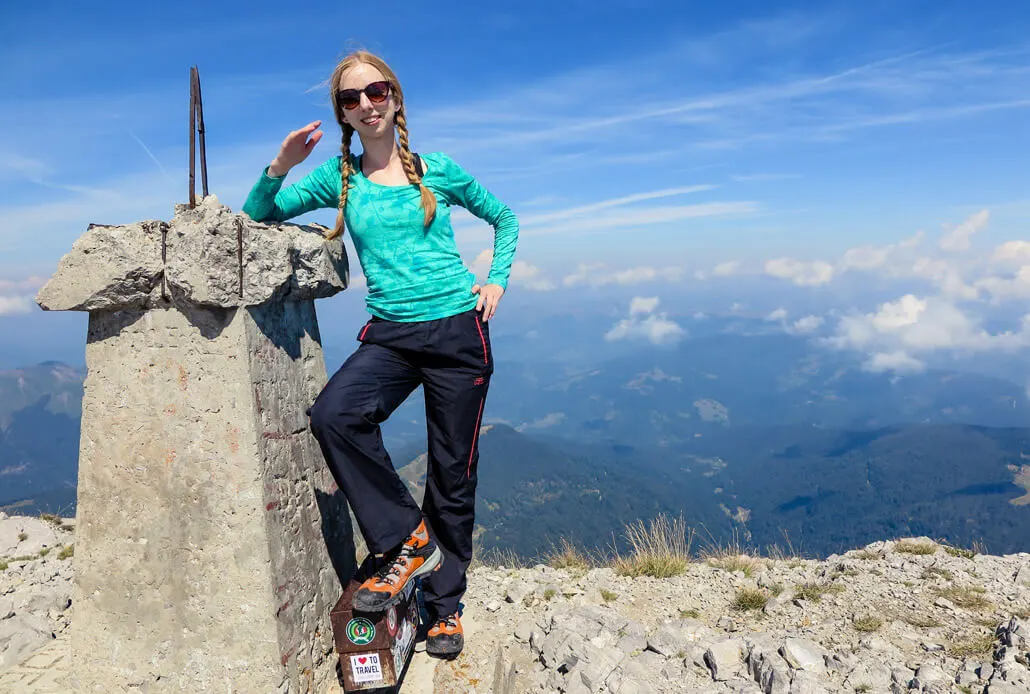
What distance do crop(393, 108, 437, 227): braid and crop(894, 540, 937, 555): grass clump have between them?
22.8ft

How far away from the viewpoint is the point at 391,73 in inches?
155

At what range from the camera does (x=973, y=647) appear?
491cm

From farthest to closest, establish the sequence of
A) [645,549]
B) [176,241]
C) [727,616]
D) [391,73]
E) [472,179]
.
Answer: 1. [645,549]
2. [727,616]
3. [472,179]
4. [391,73]
5. [176,241]

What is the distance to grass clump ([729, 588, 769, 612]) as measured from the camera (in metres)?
6.10

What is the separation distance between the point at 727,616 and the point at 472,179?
467 cm

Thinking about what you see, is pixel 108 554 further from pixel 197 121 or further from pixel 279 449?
pixel 197 121

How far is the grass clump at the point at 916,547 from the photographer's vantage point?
7.34 meters

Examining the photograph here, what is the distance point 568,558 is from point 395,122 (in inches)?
223

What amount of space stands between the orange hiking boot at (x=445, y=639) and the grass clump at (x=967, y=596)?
461 cm

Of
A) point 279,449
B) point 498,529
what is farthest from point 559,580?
point 498,529

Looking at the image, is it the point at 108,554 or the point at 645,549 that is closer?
the point at 108,554

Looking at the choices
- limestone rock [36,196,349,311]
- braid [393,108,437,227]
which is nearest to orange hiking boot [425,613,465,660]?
limestone rock [36,196,349,311]

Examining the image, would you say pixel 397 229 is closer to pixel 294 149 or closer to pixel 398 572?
pixel 294 149

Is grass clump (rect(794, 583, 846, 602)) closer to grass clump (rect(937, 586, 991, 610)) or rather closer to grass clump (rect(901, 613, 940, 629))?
grass clump (rect(901, 613, 940, 629))
